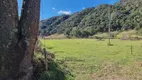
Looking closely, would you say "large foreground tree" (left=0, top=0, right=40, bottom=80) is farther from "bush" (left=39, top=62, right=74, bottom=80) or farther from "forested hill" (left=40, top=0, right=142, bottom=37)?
"forested hill" (left=40, top=0, right=142, bottom=37)

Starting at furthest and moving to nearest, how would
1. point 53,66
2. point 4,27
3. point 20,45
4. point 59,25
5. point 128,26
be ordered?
point 59,25, point 128,26, point 53,66, point 20,45, point 4,27

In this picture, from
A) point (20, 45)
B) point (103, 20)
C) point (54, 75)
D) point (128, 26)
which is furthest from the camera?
point (103, 20)

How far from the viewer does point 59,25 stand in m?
146

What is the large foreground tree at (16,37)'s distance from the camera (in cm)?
661

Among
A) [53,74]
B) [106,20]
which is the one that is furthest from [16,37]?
[106,20]

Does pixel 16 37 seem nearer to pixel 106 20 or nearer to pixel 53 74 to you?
pixel 53 74

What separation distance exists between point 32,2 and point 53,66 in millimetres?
3200

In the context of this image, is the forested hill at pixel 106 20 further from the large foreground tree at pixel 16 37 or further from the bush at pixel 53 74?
the large foreground tree at pixel 16 37

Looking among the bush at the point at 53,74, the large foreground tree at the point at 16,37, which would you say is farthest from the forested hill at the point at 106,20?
the large foreground tree at the point at 16,37

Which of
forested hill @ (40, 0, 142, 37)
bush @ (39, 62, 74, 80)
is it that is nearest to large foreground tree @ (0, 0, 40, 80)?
bush @ (39, 62, 74, 80)

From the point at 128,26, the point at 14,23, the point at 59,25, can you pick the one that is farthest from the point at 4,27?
the point at 59,25

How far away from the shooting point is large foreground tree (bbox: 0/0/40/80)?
6.61 meters

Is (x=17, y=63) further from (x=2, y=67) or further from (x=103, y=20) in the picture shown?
(x=103, y=20)

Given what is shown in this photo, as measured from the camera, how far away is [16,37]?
6.96m
